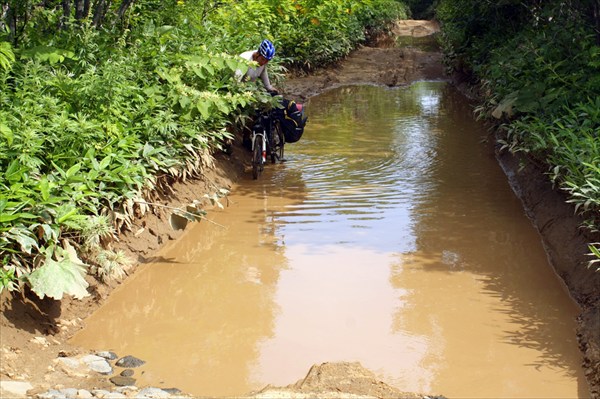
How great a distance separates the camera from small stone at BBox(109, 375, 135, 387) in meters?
5.26

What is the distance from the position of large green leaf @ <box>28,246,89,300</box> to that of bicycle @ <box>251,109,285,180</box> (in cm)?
476

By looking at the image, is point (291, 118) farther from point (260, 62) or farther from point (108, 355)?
point (108, 355)

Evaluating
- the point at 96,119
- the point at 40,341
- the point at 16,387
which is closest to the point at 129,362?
the point at 40,341

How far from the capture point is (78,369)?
17.7 feet

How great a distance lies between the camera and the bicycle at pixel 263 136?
10438 millimetres

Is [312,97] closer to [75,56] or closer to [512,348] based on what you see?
[75,56]

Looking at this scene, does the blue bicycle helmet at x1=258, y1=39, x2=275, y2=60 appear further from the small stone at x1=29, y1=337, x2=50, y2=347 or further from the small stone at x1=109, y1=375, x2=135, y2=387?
the small stone at x1=109, y1=375, x2=135, y2=387

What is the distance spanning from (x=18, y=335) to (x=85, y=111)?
300cm

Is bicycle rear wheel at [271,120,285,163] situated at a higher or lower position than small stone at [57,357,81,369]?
higher

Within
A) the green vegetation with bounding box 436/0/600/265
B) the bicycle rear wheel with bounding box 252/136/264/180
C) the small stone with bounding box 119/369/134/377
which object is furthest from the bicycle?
the small stone with bounding box 119/369/134/377

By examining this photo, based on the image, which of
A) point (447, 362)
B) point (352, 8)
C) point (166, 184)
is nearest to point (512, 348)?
point (447, 362)

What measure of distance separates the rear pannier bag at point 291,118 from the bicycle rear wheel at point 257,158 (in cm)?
48

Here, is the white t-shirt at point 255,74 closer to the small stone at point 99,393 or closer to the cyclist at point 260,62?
the cyclist at point 260,62

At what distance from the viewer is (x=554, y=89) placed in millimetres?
10094
